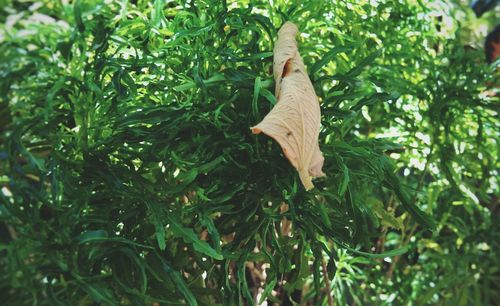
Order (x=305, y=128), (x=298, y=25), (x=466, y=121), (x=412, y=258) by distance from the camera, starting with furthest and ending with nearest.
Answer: (x=412, y=258), (x=466, y=121), (x=298, y=25), (x=305, y=128)

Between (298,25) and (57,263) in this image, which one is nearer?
(57,263)

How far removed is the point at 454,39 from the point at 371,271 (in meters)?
0.49

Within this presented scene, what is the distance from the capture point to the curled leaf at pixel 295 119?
2.38ft

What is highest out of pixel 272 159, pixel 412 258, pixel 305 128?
pixel 305 128

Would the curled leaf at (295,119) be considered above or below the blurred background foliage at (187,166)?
above

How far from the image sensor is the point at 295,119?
0.76 meters

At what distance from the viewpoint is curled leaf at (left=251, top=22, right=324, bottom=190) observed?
0.73 meters

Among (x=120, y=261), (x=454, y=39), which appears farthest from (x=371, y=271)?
(x=120, y=261)

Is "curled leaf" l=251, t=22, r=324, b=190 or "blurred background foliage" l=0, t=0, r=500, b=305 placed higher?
"curled leaf" l=251, t=22, r=324, b=190

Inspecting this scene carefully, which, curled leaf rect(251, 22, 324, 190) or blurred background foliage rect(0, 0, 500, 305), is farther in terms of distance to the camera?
blurred background foliage rect(0, 0, 500, 305)

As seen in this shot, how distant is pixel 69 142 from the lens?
964mm

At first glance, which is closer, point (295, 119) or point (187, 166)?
point (295, 119)

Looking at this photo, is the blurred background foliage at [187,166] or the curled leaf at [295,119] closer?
the curled leaf at [295,119]

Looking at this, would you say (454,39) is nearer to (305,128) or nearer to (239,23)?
(239,23)
